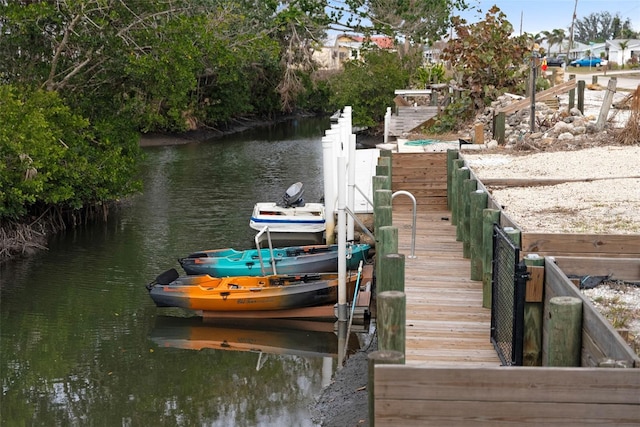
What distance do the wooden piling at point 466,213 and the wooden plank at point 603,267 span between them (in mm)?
4558

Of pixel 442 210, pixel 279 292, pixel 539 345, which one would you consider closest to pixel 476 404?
pixel 539 345

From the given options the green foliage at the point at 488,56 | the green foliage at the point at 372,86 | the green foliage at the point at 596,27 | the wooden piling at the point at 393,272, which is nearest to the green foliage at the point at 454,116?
the green foliage at the point at 488,56

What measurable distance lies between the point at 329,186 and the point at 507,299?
879 centimetres

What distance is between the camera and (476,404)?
5.69 m

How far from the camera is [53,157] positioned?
2173 cm

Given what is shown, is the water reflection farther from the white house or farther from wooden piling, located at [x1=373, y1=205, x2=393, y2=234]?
the white house

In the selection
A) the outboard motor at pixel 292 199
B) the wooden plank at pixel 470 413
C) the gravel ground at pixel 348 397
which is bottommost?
the gravel ground at pixel 348 397

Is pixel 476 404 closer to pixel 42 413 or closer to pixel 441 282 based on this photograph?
pixel 441 282

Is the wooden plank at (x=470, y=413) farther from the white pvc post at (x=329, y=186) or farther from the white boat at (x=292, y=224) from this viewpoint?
the white boat at (x=292, y=224)

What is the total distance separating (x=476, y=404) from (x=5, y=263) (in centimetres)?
1785

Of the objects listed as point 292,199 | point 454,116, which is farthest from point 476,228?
point 454,116

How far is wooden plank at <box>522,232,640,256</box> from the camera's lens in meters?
9.56

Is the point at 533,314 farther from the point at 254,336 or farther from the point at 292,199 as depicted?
the point at 292,199

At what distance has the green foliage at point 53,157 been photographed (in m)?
20.8
